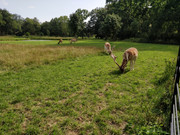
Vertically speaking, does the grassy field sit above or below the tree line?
Answer: below

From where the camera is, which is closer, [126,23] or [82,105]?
[82,105]

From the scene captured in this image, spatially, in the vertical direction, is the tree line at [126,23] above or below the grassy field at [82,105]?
above

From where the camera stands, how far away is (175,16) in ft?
98.6

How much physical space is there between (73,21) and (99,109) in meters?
60.4

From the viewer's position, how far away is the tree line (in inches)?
1257

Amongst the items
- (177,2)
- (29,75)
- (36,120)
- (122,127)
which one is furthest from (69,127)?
(177,2)

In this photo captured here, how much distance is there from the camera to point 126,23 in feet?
168

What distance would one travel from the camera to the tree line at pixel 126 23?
31922 millimetres

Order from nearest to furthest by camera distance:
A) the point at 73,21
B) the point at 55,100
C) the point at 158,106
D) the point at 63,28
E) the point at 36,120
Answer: the point at 36,120 < the point at 158,106 < the point at 55,100 < the point at 73,21 < the point at 63,28

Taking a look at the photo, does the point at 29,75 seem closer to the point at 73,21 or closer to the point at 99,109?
the point at 99,109

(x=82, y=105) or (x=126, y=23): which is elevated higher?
(x=126, y=23)

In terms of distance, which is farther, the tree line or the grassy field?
the tree line

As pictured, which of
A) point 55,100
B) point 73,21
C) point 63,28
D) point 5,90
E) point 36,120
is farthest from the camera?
point 63,28

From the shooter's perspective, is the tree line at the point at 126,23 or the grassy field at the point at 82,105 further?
the tree line at the point at 126,23
